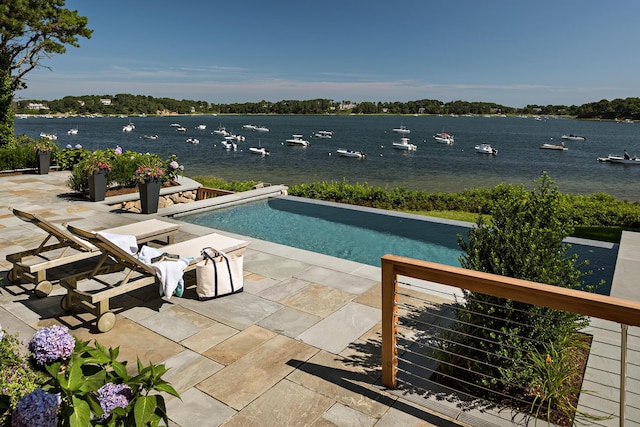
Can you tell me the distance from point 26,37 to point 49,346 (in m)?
22.0

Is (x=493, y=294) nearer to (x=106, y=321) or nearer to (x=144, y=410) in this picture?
(x=144, y=410)

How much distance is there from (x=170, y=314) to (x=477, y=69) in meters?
101

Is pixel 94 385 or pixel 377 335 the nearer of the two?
Result: pixel 94 385

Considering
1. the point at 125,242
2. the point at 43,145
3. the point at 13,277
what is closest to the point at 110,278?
the point at 125,242

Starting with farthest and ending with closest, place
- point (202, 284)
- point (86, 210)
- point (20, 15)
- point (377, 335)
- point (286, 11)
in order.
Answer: point (286, 11)
point (20, 15)
point (86, 210)
point (202, 284)
point (377, 335)

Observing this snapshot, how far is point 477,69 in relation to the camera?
305 ft

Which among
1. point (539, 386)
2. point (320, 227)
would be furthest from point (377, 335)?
point (320, 227)

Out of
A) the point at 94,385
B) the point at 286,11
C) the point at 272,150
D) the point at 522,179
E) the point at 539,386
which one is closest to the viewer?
the point at 94,385

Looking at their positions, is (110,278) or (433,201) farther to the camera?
(433,201)

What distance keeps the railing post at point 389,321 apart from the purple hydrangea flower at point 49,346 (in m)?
2.11

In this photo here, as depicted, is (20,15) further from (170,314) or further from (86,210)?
(170,314)

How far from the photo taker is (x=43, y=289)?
5.22 metres

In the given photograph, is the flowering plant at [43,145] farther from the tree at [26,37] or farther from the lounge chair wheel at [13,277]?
the lounge chair wheel at [13,277]

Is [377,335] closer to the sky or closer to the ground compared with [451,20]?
closer to the ground
